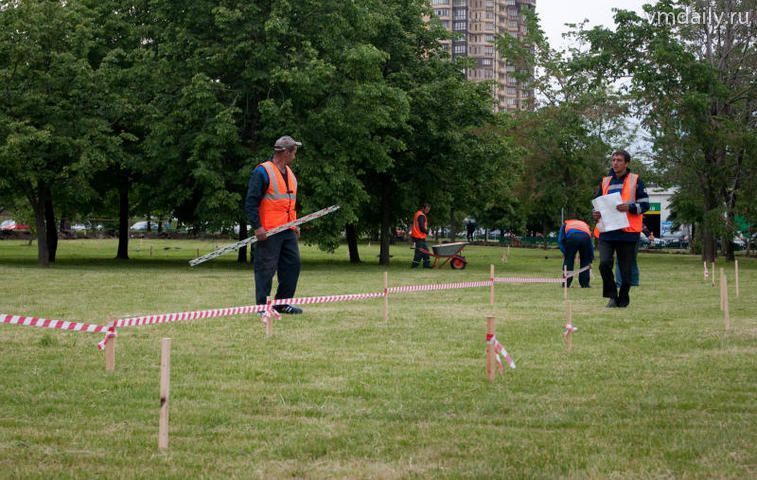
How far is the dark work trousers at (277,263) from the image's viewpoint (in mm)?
12906

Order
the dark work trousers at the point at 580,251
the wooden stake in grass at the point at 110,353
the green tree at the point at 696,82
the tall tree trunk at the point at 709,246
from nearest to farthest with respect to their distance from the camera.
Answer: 1. the wooden stake in grass at the point at 110,353
2. the dark work trousers at the point at 580,251
3. the green tree at the point at 696,82
4. the tall tree trunk at the point at 709,246

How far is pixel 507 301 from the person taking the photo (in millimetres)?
16828

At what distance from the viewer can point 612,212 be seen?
14.3m

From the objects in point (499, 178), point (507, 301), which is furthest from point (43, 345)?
point (499, 178)

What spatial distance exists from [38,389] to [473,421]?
A: 3.48m

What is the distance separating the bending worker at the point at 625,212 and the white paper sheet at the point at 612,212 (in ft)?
0.23

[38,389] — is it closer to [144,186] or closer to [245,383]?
[245,383]

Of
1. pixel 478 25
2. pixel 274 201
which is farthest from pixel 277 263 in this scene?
pixel 478 25

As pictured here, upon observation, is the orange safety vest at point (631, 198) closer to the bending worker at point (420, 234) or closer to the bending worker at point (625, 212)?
the bending worker at point (625, 212)

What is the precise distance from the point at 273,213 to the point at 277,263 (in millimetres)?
677

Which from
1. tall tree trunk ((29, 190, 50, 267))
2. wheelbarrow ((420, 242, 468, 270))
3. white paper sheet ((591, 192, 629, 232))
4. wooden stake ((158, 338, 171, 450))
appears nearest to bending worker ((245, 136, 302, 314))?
white paper sheet ((591, 192, 629, 232))

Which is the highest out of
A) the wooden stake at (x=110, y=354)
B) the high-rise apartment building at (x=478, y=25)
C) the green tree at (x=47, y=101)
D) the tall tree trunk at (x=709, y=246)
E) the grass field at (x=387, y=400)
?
the high-rise apartment building at (x=478, y=25)

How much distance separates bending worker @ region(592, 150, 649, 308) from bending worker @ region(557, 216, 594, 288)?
19.8 ft

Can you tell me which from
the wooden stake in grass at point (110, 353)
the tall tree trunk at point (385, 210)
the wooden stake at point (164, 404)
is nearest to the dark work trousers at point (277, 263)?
the wooden stake in grass at point (110, 353)
